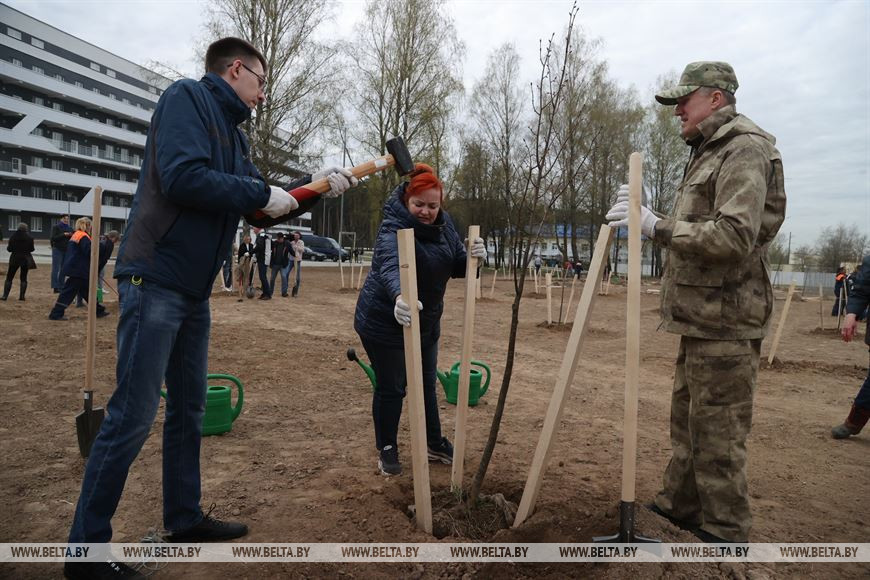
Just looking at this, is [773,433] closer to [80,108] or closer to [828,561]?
[828,561]

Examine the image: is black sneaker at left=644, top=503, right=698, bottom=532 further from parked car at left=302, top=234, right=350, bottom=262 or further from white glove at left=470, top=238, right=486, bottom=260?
parked car at left=302, top=234, right=350, bottom=262

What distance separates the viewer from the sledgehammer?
2.62m

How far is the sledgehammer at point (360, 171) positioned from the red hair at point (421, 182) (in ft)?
0.18

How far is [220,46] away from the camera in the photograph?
7.87 feet

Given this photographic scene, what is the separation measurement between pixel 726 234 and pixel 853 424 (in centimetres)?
389

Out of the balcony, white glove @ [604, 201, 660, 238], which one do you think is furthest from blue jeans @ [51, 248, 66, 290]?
the balcony

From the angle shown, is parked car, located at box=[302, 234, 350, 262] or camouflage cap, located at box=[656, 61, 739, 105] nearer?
camouflage cap, located at box=[656, 61, 739, 105]

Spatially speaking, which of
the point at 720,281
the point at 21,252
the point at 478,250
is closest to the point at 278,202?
the point at 478,250

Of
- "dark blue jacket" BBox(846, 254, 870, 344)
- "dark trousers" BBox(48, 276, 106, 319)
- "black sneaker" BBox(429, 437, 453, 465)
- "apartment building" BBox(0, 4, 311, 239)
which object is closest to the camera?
"black sneaker" BBox(429, 437, 453, 465)

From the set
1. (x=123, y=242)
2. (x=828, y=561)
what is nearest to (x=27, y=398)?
(x=123, y=242)

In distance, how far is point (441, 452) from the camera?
11.9ft

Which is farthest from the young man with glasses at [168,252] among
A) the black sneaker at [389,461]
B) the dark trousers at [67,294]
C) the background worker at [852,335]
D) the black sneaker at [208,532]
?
the dark trousers at [67,294]

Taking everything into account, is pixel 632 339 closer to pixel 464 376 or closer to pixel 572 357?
pixel 572 357

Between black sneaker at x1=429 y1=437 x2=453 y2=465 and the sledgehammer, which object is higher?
the sledgehammer
